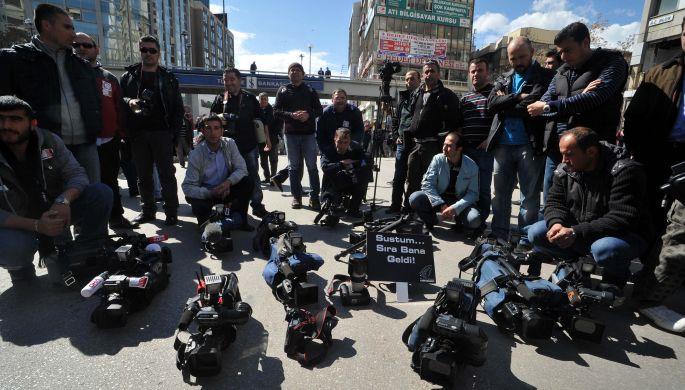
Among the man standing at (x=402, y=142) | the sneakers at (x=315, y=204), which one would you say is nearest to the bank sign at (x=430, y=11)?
the man standing at (x=402, y=142)

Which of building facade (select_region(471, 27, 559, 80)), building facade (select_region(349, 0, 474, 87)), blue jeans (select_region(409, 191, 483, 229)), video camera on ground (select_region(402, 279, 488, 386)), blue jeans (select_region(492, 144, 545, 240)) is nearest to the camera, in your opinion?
video camera on ground (select_region(402, 279, 488, 386))

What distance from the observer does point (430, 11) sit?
151 ft

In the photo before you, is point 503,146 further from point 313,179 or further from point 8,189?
point 8,189

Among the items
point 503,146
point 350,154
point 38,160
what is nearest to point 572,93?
point 503,146

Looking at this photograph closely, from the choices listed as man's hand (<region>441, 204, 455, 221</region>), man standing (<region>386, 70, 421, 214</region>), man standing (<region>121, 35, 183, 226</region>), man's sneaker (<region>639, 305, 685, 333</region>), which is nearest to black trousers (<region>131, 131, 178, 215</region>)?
man standing (<region>121, 35, 183, 226</region>)

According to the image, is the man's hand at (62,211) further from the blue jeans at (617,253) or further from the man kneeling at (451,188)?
the blue jeans at (617,253)

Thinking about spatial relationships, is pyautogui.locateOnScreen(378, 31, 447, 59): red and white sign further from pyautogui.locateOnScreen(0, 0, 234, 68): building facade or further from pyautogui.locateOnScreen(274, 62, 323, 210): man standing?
pyautogui.locateOnScreen(274, 62, 323, 210): man standing

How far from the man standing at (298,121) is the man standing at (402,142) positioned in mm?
1169

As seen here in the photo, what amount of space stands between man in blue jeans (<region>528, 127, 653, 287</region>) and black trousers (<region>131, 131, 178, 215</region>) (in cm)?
400

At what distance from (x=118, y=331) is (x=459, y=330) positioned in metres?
1.99

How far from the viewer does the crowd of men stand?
8.00ft

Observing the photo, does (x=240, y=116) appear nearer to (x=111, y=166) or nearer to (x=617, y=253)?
(x=111, y=166)

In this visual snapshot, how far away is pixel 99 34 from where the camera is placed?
3412cm

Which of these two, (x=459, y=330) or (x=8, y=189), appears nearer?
(x=459, y=330)
